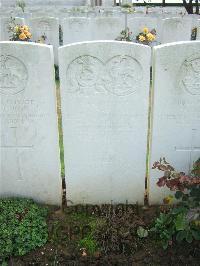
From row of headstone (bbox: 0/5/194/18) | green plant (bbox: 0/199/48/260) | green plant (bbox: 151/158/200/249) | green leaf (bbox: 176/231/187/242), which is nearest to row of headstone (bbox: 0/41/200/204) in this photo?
green plant (bbox: 0/199/48/260)

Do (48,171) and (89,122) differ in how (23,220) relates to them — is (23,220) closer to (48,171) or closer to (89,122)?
(48,171)

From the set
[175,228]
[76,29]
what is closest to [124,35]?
[76,29]

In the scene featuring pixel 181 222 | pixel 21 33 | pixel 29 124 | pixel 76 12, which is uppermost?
pixel 76 12

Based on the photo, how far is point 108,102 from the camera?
375 centimetres

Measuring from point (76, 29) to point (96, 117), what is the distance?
20.9 feet

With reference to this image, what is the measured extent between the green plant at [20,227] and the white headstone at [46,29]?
21.1 ft

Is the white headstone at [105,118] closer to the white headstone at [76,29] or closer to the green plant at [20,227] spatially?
the green plant at [20,227]

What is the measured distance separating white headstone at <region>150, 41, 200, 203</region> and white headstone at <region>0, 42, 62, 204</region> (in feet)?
3.40

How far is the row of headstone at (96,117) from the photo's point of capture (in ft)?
11.7

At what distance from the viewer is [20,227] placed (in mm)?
3658

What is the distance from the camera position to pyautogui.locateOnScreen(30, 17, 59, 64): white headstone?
9.56 meters

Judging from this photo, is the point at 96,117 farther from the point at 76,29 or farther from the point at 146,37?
the point at 76,29

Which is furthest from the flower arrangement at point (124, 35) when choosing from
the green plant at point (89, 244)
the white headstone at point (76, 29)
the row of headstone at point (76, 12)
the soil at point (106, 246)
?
the green plant at point (89, 244)

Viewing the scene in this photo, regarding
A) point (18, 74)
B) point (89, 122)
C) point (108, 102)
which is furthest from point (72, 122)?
point (18, 74)
